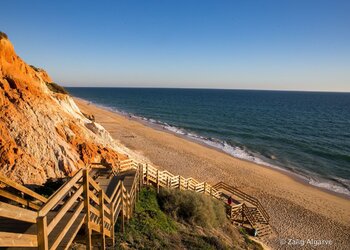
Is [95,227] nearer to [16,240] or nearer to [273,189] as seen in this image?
[16,240]

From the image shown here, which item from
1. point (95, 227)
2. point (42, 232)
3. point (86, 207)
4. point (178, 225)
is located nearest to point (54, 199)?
point (42, 232)

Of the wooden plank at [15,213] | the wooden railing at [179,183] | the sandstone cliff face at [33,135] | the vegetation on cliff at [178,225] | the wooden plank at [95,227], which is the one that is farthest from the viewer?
the wooden railing at [179,183]

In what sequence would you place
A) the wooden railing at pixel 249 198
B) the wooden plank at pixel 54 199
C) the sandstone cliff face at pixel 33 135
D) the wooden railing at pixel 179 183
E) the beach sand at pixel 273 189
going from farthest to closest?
the wooden railing at pixel 249 198 < the beach sand at pixel 273 189 < the wooden railing at pixel 179 183 < the sandstone cliff face at pixel 33 135 < the wooden plank at pixel 54 199

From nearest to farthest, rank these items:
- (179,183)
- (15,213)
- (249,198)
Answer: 1. (15,213)
2. (179,183)
3. (249,198)

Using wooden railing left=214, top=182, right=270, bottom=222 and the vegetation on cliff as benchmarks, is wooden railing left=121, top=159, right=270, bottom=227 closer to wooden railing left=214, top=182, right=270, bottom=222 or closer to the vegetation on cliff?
wooden railing left=214, top=182, right=270, bottom=222

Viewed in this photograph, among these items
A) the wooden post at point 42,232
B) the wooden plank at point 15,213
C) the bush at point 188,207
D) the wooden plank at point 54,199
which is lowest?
the bush at point 188,207

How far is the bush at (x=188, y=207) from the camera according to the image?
39.2 feet

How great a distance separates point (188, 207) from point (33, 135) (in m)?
8.57

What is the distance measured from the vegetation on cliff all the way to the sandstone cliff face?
4.16m

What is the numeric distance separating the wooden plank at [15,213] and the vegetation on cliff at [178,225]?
16.5 ft

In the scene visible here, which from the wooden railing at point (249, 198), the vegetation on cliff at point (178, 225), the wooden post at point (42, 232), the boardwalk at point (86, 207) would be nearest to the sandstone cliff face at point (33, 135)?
the boardwalk at point (86, 207)

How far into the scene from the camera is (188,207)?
1219cm

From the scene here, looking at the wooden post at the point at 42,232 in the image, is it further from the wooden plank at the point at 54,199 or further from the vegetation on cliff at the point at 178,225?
the vegetation on cliff at the point at 178,225

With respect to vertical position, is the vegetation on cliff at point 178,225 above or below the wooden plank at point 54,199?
below
